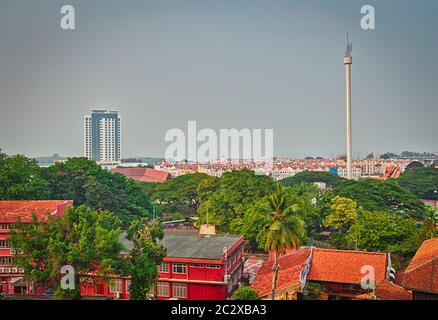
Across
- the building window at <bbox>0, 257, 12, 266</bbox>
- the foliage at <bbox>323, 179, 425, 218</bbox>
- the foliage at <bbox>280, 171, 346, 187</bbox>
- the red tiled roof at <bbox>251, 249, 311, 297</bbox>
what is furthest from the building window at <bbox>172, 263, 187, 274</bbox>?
the foliage at <bbox>280, 171, 346, 187</bbox>

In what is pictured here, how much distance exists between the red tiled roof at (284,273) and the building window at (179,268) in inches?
54.9

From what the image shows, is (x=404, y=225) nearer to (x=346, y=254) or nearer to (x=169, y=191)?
(x=346, y=254)

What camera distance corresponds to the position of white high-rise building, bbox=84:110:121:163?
1698cm

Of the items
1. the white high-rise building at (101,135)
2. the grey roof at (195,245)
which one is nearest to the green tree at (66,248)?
the grey roof at (195,245)

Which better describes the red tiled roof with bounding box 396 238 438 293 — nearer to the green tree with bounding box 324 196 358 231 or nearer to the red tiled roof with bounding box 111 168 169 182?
the green tree with bounding box 324 196 358 231

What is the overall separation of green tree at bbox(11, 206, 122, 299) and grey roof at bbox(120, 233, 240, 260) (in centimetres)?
182

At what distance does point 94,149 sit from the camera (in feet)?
61.5

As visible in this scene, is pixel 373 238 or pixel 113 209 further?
pixel 113 209

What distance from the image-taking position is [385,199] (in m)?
17.8

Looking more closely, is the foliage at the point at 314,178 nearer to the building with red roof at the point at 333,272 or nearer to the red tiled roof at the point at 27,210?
the building with red roof at the point at 333,272

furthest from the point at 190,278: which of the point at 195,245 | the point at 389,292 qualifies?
the point at 389,292
